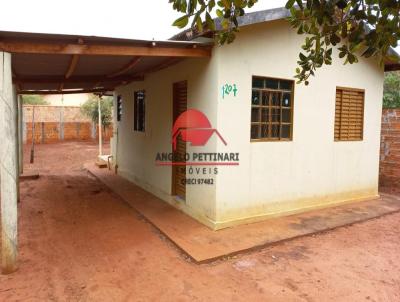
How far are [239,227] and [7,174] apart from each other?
3.48m

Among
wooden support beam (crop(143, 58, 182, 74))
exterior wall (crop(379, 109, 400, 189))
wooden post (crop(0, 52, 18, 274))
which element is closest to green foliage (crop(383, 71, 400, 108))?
exterior wall (crop(379, 109, 400, 189))

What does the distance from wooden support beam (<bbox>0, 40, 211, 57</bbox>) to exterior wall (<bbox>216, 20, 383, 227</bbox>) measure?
579 millimetres

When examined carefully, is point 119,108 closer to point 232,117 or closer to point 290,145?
point 232,117

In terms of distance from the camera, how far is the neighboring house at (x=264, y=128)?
5.29 metres


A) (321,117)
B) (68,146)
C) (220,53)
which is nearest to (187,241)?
(220,53)

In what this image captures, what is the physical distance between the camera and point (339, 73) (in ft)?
22.0

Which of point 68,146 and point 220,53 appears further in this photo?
point 68,146

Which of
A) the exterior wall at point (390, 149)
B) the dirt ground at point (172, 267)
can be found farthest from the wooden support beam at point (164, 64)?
the exterior wall at point (390, 149)

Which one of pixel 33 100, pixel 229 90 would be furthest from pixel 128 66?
pixel 33 100

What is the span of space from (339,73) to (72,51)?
520 cm

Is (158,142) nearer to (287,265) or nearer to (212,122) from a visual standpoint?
(212,122)

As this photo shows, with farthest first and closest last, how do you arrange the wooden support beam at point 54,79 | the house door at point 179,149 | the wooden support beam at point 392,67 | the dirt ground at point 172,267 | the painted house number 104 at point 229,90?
the wooden support beam at point 392,67
the wooden support beam at point 54,79
the house door at point 179,149
the painted house number 104 at point 229,90
the dirt ground at point 172,267

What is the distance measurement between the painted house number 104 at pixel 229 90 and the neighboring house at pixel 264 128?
0.02m

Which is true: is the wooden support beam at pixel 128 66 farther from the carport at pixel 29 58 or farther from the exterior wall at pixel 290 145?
the exterior wall at pixel 290 145
